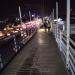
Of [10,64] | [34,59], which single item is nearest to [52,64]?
[34,59]

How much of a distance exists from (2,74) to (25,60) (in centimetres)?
186

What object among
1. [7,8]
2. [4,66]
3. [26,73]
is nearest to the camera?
[26,73]

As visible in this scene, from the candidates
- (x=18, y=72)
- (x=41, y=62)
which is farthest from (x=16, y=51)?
(x=18, y=72)

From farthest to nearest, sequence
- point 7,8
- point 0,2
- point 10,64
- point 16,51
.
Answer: point 7,8, point 0,2, point 16,51, point 10,64

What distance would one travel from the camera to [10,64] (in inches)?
300

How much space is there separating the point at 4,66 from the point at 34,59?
1.60 meters

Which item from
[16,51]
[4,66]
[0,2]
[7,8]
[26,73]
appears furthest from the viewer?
[7,8]

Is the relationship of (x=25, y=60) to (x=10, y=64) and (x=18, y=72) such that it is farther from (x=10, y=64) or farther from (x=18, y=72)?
(x=18, y=72)

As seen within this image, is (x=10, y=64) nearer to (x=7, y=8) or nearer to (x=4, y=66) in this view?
(x=4, y=66)

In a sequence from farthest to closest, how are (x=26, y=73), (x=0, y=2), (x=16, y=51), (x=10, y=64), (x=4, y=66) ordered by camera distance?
(x=0, y=2), (x=16, y=51), (x=10, y=64), (x=4, y=66), (x=26, y=73)

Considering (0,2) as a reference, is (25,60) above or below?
below

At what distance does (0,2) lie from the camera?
32375mm

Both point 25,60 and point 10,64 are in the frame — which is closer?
point 10,64

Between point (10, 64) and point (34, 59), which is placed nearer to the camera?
point (10, 64)
